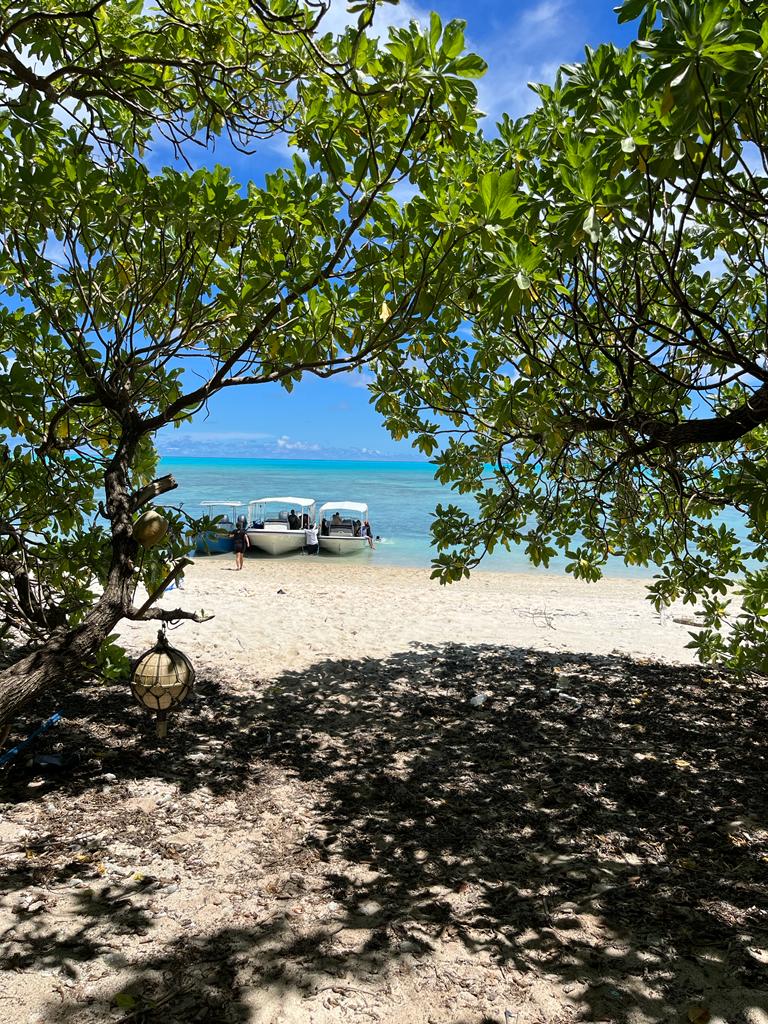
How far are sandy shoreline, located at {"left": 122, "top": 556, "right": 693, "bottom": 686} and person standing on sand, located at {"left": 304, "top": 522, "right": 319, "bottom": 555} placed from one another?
11223 millimetres

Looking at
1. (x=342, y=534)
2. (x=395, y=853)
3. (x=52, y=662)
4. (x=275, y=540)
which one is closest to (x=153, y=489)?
(x=52, y=662)

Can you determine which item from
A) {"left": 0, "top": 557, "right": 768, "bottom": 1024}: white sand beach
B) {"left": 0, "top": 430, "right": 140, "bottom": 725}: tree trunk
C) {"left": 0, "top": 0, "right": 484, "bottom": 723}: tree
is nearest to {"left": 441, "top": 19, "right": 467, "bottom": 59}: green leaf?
{"left": 0, "top": 0, "right": 484, "bottom": 723}: tree

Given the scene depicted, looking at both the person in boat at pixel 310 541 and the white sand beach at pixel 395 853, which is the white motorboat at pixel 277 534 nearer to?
the person in boat at pixel 310 541

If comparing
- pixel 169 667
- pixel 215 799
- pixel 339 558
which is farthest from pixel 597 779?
pixel 339 558

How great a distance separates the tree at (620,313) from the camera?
254cm

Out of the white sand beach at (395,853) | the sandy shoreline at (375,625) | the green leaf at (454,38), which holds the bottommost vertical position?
the white sand beach at (395,853)

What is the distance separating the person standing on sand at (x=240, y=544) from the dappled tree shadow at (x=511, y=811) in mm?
14799

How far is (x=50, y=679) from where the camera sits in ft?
12.2

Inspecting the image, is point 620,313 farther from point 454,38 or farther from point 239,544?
point 239,544

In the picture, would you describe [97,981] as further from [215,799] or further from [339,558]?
[339,558]

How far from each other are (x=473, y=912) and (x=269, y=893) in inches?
51.0

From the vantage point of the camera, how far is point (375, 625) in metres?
11.7

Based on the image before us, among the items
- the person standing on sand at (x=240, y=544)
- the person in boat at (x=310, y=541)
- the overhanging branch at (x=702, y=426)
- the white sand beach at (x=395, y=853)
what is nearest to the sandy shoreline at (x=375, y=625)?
the white sand beach at (x=395, y=853)

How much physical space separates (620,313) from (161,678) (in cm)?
448
